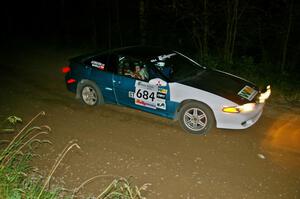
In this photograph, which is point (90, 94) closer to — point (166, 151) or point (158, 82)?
point (158, 82)

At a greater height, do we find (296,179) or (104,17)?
(104,17)

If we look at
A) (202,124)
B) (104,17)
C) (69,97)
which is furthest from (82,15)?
(202,124)

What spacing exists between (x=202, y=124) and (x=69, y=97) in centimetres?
365

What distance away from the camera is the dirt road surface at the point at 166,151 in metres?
5.08

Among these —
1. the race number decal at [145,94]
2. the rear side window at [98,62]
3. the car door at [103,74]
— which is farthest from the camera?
the rear side window at [98,62]

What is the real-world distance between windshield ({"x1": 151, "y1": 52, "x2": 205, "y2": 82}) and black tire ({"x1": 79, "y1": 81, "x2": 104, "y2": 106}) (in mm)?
1548

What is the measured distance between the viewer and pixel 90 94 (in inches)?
316

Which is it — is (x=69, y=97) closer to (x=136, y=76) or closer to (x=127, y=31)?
(x=136, y=76)

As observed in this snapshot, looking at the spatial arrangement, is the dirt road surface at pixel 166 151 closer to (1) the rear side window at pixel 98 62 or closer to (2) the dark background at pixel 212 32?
(1) the rear side window at pixel 98 62

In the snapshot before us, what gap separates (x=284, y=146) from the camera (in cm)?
615

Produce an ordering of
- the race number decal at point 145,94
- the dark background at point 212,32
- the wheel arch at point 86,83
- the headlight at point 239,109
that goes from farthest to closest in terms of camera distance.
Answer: the dark background at point 212,32, the wheel arch at point 86,83, the race number decal at point 145,94, the headlight at point 239,109

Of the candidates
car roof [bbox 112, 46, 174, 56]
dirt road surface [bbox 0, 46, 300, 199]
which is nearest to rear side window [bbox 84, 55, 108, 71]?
car roof [bbox 112, 46, 174, 56]

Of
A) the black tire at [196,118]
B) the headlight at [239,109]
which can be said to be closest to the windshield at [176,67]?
the black tire at [196,118]

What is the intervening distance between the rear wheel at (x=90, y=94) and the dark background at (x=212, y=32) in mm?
4445
